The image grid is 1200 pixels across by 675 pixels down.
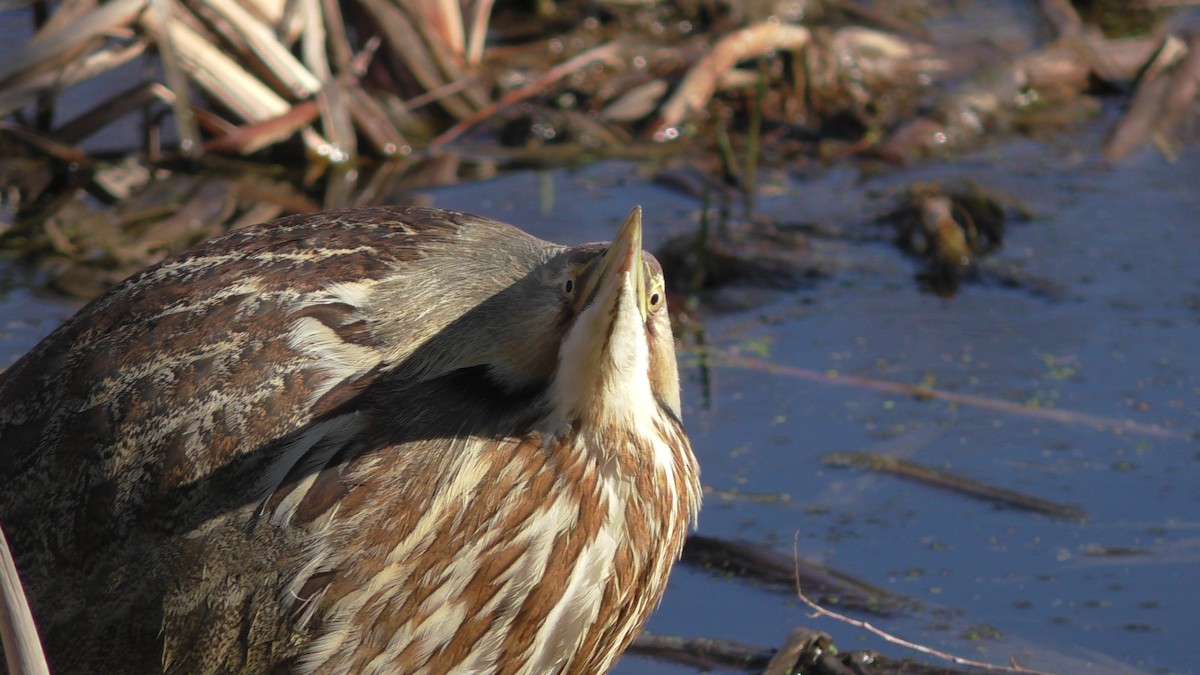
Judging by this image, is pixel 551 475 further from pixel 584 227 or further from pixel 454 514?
pixel 584 227

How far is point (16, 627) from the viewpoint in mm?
2176

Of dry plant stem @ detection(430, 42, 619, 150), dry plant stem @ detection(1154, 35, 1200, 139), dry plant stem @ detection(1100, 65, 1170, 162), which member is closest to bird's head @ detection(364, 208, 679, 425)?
dry plant stem @ detection(430, 42, 619, 150)

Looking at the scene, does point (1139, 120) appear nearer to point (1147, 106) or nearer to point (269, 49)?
point (1147, 106)

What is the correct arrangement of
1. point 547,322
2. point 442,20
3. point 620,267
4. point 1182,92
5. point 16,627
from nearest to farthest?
point 16,627 < point 620,267 < point 547,322 < point 442,20 < point 1182,92

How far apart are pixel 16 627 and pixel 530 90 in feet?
13.6

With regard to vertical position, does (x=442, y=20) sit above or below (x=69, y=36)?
below

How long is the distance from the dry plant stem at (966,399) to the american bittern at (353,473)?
1.81 metres

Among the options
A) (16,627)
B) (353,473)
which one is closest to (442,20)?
(353,473)

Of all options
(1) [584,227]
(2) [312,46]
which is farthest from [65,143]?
(1) [584,227]

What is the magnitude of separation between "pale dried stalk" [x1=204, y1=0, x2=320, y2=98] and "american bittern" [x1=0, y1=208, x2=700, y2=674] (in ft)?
9.25

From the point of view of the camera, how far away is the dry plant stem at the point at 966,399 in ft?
13.8

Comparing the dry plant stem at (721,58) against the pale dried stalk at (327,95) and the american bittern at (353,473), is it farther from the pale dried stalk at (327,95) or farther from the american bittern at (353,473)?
the american bittern at (353,473)

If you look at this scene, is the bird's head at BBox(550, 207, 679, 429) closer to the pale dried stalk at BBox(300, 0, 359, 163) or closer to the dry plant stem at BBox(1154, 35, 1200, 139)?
the pale dried stalk at BBox(300, 0, 359, 163)

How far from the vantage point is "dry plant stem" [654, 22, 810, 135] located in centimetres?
598
